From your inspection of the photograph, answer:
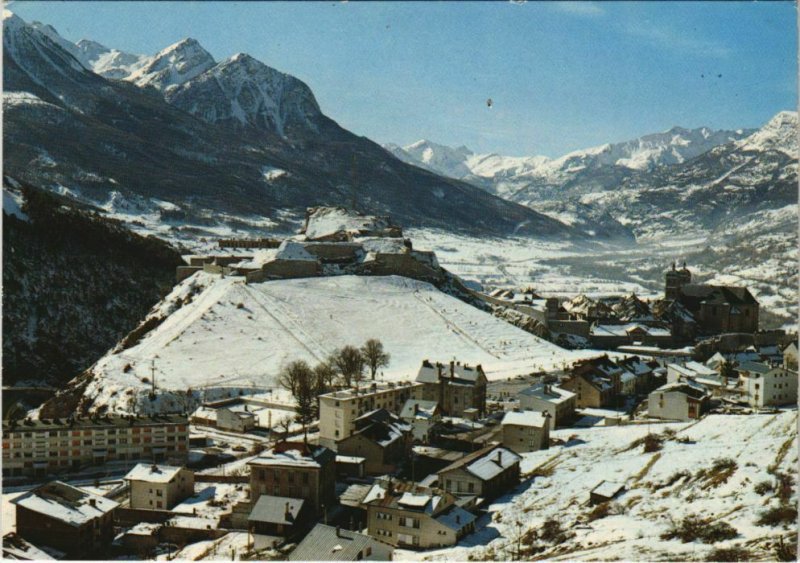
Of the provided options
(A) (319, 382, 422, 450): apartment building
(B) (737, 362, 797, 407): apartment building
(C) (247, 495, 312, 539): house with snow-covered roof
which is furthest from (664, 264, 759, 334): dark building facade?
(C) (247, 495, 312, 539): house with snow-covered roof

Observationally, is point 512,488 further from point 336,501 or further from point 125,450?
point 125,450

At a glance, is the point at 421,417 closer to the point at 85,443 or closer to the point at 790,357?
the point at 85,443

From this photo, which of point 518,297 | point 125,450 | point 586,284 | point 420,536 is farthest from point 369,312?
point 586,284

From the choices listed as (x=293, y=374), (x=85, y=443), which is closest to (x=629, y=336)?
(x=293, y=374)

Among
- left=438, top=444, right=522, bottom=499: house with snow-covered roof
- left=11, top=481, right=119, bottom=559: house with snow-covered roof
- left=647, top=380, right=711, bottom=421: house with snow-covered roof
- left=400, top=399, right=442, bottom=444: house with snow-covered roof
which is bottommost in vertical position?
left=11, top=481, right=119, bottom=559: house with snow-covered roof

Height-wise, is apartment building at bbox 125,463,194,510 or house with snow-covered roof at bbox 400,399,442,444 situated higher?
house with snow-covered roof at bbox 400,399,442,444

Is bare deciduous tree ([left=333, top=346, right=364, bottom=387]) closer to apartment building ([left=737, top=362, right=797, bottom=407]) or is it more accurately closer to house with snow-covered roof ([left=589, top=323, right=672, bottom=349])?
apartment building ([left=737, top=362, right=797, bottom=407])

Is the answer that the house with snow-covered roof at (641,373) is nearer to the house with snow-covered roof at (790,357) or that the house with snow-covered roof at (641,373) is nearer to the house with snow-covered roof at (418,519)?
the house with snow-covered roof at (790,357)
